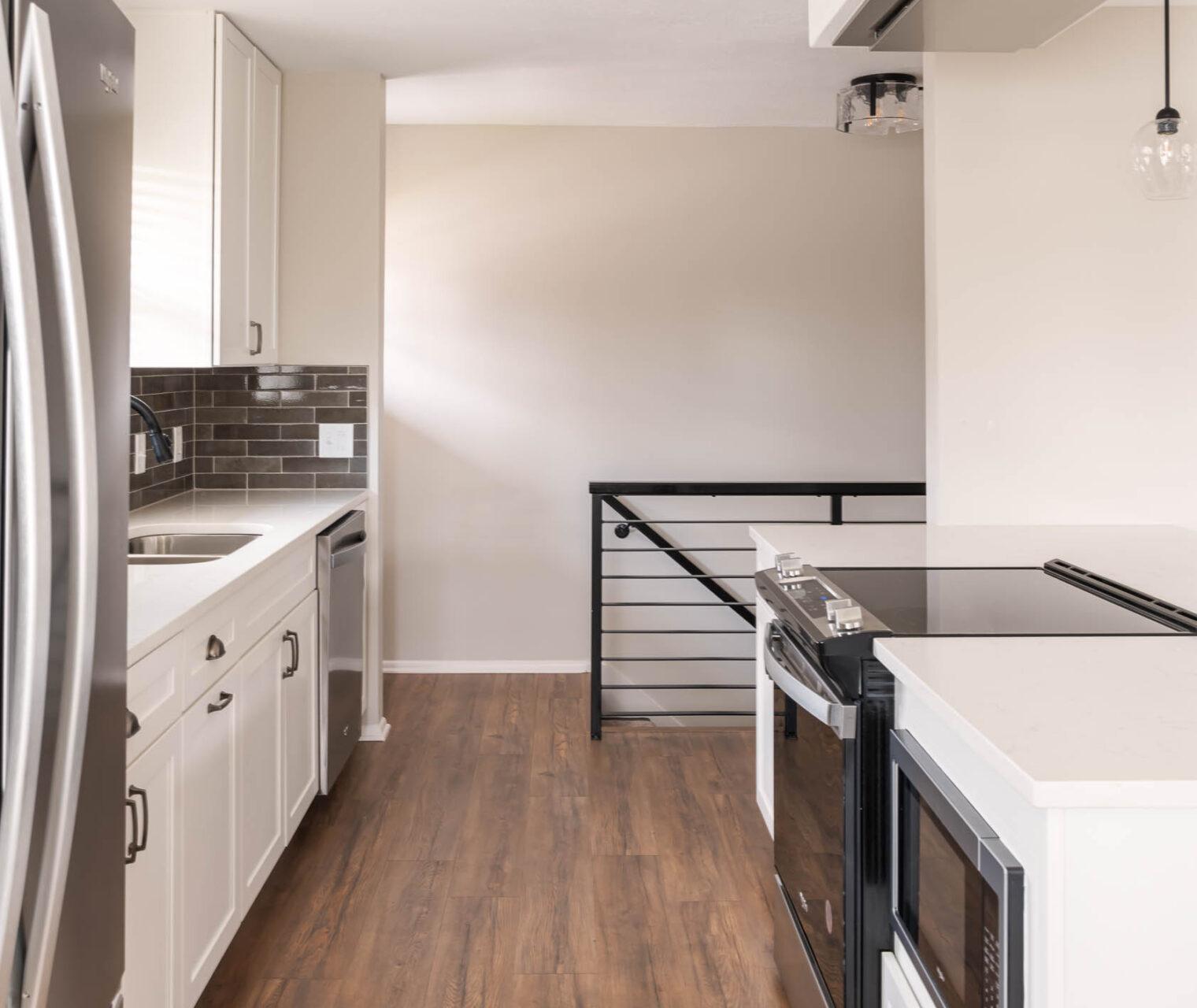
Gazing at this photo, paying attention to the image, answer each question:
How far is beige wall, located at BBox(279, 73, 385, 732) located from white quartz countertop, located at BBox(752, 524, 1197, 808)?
8.32 ft

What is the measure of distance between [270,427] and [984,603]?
287cm

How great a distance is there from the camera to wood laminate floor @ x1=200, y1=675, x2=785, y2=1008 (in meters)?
2.38

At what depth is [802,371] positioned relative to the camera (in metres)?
5.05

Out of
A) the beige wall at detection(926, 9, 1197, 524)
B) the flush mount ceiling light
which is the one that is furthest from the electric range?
the flush mount ceiling light

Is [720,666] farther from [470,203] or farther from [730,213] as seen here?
[470,203]

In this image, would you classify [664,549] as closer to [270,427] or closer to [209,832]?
[270,427]

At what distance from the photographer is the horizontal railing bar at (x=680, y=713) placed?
425cm

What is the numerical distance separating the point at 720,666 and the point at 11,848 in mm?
4323

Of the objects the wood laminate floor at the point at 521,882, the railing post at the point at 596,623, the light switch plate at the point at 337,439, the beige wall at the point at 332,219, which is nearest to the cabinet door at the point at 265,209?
the beige wall at the point at 332,219

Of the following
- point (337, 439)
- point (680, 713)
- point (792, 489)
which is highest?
point (337, 439)

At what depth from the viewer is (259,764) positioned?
8.39 feet

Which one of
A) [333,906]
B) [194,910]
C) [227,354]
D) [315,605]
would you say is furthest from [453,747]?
[194,910]

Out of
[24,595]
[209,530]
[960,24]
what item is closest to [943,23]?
[960,24]

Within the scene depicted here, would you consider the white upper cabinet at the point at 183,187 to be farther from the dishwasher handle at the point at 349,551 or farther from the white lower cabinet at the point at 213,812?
the white lower cabinet at the point at 213,812
